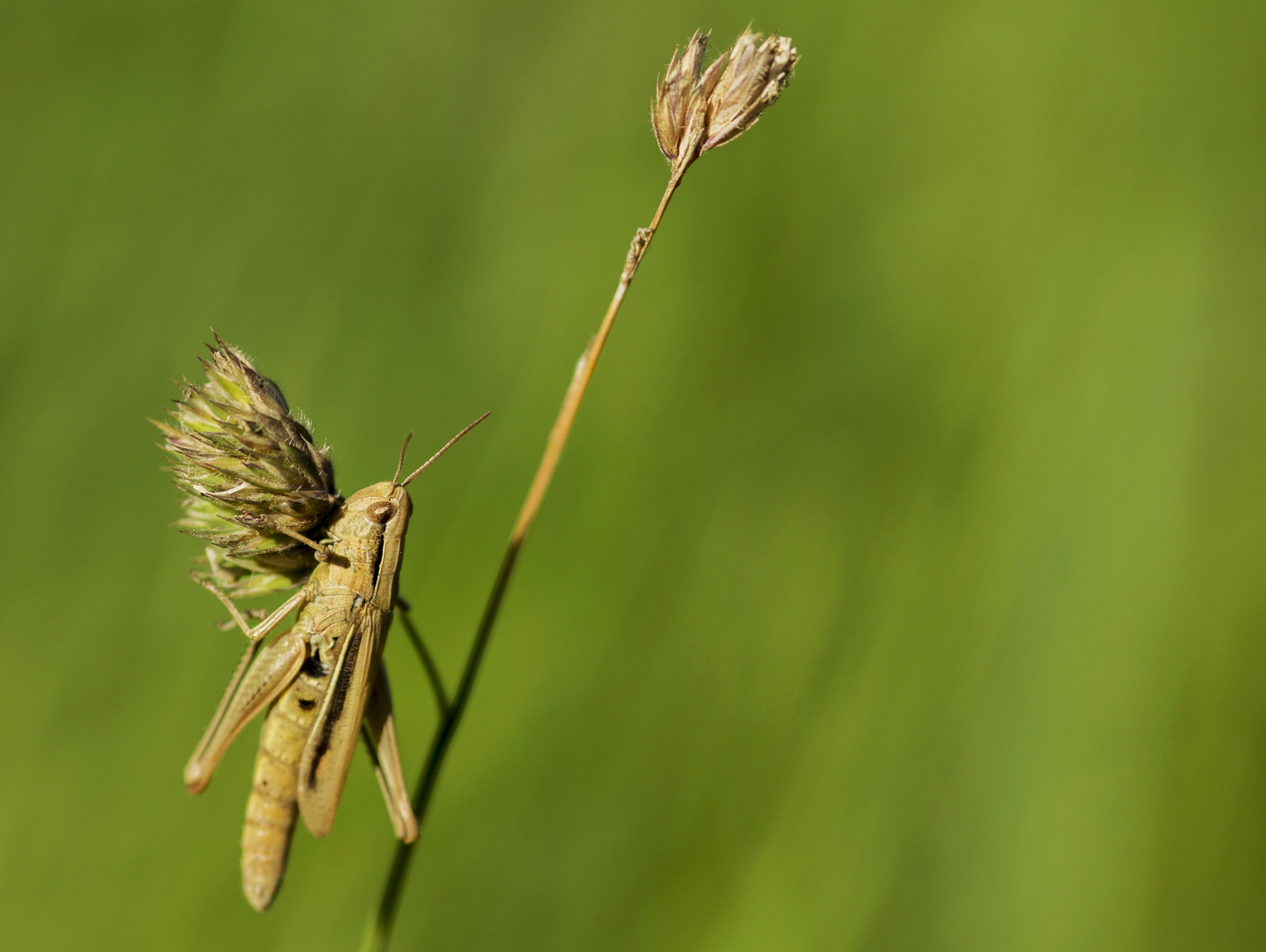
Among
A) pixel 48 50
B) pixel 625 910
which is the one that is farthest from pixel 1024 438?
pixel 48 50

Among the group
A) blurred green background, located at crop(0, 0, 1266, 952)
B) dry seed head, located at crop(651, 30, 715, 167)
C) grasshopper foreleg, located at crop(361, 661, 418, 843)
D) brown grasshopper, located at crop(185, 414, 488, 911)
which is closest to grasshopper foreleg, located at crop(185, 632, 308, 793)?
brown grasshopper, located at crop(185, 414, 488, 911)

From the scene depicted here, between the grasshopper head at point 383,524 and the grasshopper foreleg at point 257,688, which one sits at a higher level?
the grasshopper head at point 383,524

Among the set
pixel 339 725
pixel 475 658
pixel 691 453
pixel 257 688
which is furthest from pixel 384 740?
pixel 691 453

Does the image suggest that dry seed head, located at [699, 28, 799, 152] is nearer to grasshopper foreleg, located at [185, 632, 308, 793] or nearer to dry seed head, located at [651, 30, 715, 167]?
dry seed head, located at [651, 30, 715, 167]

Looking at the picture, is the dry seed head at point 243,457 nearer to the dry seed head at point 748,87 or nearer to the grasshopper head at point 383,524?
the grasshopper head at point 383,524

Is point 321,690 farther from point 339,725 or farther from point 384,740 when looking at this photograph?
point 384,740

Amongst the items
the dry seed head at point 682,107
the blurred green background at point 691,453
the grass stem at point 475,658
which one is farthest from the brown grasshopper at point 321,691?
the dry seed head at point 682,107
